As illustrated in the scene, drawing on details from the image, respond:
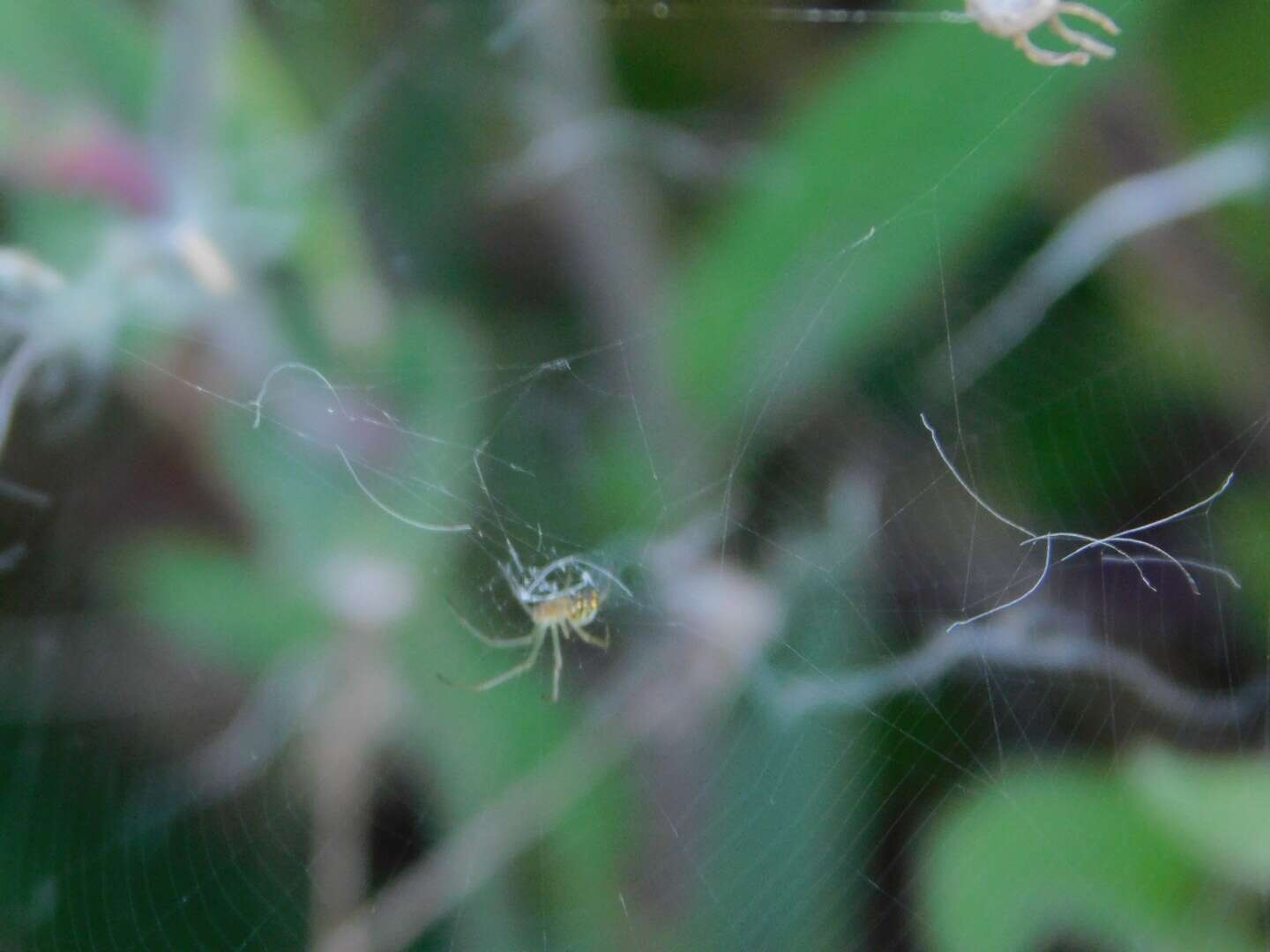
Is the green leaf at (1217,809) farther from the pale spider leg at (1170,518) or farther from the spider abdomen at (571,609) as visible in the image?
the spider abdomen at (571,609)

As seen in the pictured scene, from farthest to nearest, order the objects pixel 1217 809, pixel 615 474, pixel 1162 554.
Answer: pixel 615 474 → pixel 1162 554 → pixel 1217 809

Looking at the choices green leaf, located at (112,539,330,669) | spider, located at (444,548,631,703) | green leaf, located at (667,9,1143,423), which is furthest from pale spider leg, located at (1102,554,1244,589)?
green leaf, located at (112,539,330,669)

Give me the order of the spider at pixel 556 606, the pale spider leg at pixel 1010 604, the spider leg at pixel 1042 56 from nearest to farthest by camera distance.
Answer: the spider leg at pixel 1042 56 < the pale spider leg at pixel 1010 604 < the spider at pixel 556 606

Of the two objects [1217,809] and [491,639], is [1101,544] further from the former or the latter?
[491,639]

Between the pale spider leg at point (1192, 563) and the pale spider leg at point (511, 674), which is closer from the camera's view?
the pale spider leg at point (1192, 563)

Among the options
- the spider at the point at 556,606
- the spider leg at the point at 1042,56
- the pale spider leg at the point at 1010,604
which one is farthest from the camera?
the spider at the point at 556,606

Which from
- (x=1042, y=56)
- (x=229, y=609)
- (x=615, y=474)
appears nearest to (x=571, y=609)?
(x=615, y=474)

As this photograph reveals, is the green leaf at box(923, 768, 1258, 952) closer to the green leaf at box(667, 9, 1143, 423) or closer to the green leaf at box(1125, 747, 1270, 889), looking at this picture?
the green leaf at box(1125, 747, 1270, 889)

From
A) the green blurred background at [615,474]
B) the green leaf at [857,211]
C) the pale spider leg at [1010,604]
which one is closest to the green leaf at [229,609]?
the green blurred background at [615,474]
